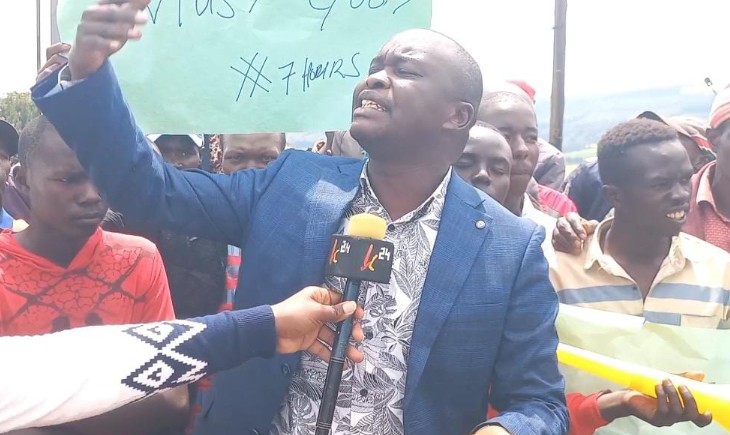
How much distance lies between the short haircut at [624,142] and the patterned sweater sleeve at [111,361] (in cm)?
189

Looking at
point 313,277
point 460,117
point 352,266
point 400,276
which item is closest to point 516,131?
point 460,117

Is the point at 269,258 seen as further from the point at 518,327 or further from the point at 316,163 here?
the point at 518,327

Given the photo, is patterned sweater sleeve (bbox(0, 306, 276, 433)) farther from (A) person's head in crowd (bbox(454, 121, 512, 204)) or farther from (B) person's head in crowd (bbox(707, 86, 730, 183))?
(B) person's head in crowd (bbox(707, 86, 730, 183))

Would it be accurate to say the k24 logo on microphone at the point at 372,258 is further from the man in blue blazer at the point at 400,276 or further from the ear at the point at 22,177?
the ear at the point at 22,177

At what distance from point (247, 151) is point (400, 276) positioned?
184 cm

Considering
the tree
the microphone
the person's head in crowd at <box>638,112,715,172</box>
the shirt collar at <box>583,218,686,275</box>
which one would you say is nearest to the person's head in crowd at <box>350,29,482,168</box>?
the microphone

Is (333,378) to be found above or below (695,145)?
above

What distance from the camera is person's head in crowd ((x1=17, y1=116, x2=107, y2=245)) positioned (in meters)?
2.73

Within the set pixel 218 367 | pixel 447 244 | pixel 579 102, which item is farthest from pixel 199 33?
pixel 579 102

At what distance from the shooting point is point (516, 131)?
4008mm

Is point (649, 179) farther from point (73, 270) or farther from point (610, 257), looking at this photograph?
point (73, 270)

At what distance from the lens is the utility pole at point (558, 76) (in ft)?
36.9

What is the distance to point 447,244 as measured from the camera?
2.26 meters

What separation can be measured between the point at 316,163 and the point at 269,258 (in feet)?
1.10
